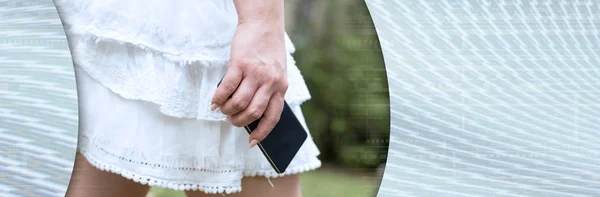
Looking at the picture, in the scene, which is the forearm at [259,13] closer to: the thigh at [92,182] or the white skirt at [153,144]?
the white skirt at [153,144]

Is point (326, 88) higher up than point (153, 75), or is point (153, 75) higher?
point (153, 75)

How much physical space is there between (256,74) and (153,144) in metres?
0.17

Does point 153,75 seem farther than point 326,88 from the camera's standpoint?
No

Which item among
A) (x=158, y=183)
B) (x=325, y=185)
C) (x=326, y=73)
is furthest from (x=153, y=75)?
(x=326, y=73)

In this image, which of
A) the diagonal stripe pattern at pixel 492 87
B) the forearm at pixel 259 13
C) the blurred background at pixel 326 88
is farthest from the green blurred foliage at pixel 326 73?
the forearm at pixel 259 13

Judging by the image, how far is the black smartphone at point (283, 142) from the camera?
68 cm

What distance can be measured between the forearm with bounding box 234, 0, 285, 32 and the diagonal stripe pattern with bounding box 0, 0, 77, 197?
0.22 m

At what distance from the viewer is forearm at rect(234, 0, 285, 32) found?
2.10 ft

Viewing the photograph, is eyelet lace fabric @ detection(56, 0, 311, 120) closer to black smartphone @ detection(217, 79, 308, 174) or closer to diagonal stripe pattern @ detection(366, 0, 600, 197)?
black smartphone @ detection(217, 79, 308, 174)

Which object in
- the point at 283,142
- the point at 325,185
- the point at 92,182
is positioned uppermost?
the point at 283,142

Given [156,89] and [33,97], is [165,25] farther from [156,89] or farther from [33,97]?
[33,97]

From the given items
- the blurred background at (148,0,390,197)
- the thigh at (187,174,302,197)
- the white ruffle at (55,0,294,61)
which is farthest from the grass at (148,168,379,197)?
the white ruffle at (55,0,294,61)

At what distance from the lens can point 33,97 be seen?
71 centimetres

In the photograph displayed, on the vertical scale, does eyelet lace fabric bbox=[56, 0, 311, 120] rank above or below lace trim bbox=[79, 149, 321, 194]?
above
